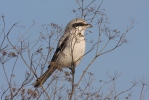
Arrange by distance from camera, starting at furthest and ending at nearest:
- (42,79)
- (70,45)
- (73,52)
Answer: (73,52), (70,45), (42,79)

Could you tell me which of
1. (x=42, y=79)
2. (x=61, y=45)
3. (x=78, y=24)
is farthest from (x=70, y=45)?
(x=42, y=79)

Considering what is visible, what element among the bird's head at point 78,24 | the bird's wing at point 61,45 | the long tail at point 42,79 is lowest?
the long tail at point 42,79

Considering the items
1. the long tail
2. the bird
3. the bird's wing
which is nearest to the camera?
the long tail

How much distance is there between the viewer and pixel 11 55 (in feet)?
18.3

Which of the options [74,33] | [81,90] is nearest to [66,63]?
[74,33]

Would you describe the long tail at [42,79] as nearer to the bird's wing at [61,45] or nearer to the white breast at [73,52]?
the bird's wing at [61,45]

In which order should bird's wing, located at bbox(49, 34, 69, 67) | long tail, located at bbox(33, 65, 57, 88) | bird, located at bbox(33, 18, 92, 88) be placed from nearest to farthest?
1. long tail, located at bbox(33, 65, 57, 88)
2. bird, located at bbox(33, 18, 92, 88)
3. bird's wing, located at bbox(49, 34, 69, 67)

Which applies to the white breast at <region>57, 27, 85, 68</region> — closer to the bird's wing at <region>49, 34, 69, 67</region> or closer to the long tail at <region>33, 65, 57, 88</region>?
the bird's wing at <region>49, 34, 69, 67</region>

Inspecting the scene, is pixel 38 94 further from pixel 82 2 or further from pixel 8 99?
pixel 82 2

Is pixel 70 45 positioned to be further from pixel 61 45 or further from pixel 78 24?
pixel 78 24

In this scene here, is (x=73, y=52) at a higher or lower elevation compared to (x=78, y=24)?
lower

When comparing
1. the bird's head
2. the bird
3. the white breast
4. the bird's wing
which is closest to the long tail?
the bird

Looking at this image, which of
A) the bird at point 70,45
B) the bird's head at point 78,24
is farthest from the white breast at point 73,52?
the bird's head at point 78,24

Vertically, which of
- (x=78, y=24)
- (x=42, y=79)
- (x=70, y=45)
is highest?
(x=78, y=24)
